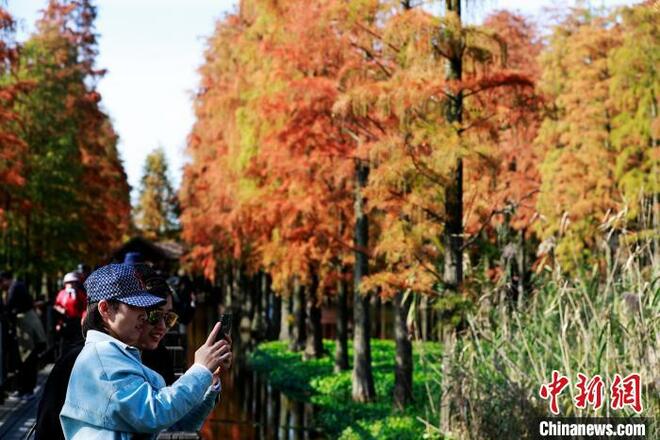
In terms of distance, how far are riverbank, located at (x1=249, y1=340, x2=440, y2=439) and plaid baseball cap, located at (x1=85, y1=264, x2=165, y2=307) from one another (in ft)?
24.3

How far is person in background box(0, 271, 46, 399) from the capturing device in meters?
12.8

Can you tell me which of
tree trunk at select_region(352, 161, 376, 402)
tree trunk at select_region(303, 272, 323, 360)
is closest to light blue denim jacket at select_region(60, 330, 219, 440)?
tree trunk at select_region(352, 161, 376, 402)

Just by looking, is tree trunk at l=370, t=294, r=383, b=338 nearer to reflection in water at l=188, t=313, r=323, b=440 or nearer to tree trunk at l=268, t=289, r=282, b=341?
tree trunk at l=268, t=289, r=282, b=341

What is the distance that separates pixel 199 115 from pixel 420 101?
867 inches

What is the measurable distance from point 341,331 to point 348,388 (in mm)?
2394

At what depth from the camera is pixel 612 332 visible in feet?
29.8

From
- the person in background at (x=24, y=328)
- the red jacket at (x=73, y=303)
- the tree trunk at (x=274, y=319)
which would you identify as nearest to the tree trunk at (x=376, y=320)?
the tree trunk at (x=274, y=319)

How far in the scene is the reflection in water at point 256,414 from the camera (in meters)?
16.9

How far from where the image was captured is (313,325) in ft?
85.4

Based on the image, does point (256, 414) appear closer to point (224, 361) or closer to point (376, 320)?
point (224, 361)

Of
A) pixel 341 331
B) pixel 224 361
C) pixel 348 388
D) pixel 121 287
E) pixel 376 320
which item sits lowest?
pixel 348 388

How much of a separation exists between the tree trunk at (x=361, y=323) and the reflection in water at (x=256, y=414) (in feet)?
3.64

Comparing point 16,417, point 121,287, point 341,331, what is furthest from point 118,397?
point 341,331

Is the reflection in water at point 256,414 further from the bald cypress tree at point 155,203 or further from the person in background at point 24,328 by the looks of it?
the bald cypress tree at point 155,203
